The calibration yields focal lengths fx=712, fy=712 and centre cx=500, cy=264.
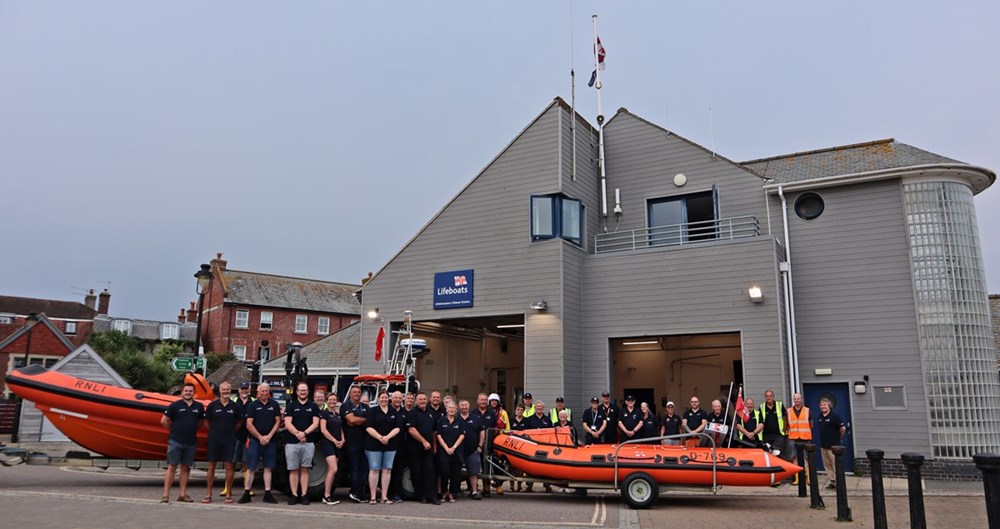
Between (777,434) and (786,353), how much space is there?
312 cm

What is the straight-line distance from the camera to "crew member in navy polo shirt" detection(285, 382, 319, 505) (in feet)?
33.6

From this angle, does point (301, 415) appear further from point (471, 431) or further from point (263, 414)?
point (471, 431)

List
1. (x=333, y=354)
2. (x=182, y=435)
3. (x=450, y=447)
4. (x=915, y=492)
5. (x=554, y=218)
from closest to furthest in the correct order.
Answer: (x=915, y=492) < (x=182, y=435) < (x=450, y=447) < (x=554, y=218) < (x=333, y=354)

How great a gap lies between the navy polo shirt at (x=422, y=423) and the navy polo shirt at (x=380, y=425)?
0.70 feet

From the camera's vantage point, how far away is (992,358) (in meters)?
14.5

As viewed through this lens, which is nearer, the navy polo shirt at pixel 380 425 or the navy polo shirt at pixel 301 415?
the navy polo shirt at pixel 301 415

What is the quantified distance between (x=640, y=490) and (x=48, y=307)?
52.0 m

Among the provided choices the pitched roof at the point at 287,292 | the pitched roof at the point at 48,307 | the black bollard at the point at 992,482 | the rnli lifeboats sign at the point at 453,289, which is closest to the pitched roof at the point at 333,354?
the rnli lifeboats sign at the point at 453,289

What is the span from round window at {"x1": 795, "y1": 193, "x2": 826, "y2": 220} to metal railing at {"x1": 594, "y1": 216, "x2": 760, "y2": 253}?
986 mm

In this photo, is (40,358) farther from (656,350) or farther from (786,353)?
(786,353)

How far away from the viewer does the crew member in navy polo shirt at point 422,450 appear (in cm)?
1070

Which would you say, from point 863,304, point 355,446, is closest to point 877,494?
point 355,446

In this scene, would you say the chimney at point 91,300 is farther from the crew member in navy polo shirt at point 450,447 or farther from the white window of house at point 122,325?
the crew member in navy polo shirt at point 450,447

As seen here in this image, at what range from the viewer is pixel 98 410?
1152 centimetres
